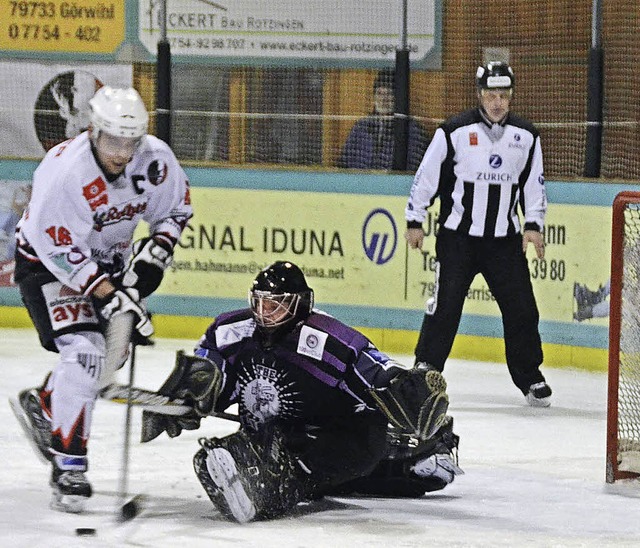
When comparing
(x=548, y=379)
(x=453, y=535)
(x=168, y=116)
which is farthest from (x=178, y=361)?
(x=168, y=116)

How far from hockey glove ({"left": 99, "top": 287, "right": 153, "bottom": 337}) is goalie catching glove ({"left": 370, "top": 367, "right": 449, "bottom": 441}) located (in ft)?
2.39

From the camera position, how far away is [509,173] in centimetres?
732

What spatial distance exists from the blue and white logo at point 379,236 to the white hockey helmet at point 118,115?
4.14 m

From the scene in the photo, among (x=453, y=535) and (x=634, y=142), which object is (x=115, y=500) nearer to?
(x=453, y=535)

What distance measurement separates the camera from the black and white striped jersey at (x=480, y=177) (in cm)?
718

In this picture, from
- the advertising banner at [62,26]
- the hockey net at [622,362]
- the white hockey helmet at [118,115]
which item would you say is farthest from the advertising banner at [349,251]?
the white hockey helmet at [118,115]

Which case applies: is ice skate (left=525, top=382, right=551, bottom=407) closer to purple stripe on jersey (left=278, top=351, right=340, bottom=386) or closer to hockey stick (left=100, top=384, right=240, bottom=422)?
purple stripe on jersey (left=278, top=351, right=340, bottom=386)

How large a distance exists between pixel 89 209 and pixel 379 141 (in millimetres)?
4673

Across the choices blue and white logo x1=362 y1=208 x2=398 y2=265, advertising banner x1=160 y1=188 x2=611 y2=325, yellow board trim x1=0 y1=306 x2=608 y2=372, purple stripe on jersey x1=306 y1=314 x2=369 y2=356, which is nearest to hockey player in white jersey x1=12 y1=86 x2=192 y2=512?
purple stripe on jersey x1=306 y1=314 x2=369 y2=356

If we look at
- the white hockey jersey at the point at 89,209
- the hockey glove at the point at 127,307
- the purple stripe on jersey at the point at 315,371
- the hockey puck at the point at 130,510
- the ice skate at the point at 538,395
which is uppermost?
the white hockey jersey at the point at 89,209

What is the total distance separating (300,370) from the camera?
496 centimetres

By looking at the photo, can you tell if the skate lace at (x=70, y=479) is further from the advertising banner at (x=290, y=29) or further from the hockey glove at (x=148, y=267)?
the advertising banner at (x=290, y=29)

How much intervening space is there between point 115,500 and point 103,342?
0.53 meters

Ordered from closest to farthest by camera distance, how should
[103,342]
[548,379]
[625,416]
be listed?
1. [103,342]
2. [625,416]
3. [548,379]
